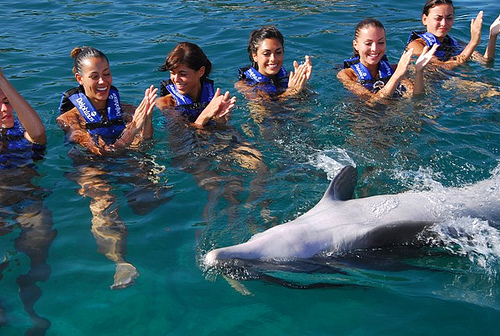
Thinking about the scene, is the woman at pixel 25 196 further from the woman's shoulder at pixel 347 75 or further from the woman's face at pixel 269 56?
the woman's shoulder at pixel 347 75

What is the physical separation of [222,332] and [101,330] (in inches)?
36.4

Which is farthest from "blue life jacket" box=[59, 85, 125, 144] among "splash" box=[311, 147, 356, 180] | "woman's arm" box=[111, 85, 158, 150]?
"splash" box=[311, 147, 356, 180]

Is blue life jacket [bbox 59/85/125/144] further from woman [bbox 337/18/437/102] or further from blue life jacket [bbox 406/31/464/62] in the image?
blue life jacket [bbox 406/31/464/62]

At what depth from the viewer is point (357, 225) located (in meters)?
5.09

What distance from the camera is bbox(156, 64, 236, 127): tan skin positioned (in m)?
6.88

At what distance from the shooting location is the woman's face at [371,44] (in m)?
8.27

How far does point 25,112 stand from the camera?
19.8 feet

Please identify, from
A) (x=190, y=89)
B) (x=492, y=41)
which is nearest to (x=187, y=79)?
(x=190, y=89)

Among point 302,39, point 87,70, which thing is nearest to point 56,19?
point 302,39

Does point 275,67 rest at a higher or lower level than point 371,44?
lower

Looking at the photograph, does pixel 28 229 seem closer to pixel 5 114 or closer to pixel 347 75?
pixel 5 114

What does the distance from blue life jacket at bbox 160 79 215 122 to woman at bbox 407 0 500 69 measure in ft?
12.9

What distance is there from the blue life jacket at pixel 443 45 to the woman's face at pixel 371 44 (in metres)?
1.59

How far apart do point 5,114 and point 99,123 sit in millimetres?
1033
